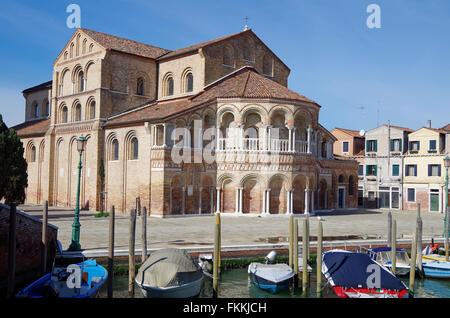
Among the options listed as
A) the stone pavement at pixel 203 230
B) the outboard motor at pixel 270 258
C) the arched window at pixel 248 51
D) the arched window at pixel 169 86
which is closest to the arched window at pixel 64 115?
the arched window at pixel 169 86

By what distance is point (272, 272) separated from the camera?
13.8 m

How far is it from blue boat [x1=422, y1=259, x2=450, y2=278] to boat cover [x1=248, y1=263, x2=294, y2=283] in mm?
5189

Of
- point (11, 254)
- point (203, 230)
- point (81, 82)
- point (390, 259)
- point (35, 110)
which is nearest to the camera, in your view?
point (11, 254)

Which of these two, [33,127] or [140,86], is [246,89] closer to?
[140,86]

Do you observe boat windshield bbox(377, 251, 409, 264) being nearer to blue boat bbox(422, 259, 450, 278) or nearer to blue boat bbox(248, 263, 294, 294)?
blue boat bbox(422, 259, 450, 278)

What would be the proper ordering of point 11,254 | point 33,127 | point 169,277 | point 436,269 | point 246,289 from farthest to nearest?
1. point 33,127
2. point 436,269
3. point 246,289
4. point 169,277
5. point 11,254

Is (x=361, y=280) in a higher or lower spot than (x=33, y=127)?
lower

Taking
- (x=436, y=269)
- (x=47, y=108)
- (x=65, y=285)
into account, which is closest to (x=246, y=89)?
(x=436, y=269)

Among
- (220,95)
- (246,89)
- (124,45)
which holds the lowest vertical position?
(220,95)

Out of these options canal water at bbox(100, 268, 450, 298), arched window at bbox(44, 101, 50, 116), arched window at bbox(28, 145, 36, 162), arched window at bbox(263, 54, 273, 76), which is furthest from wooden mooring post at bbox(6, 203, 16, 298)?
arched window at bbox(44, 101, 50, 116)

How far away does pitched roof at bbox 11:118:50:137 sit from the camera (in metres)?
37.1

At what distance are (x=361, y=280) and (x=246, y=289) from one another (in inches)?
133

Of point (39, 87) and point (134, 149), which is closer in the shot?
point (134, 149)
